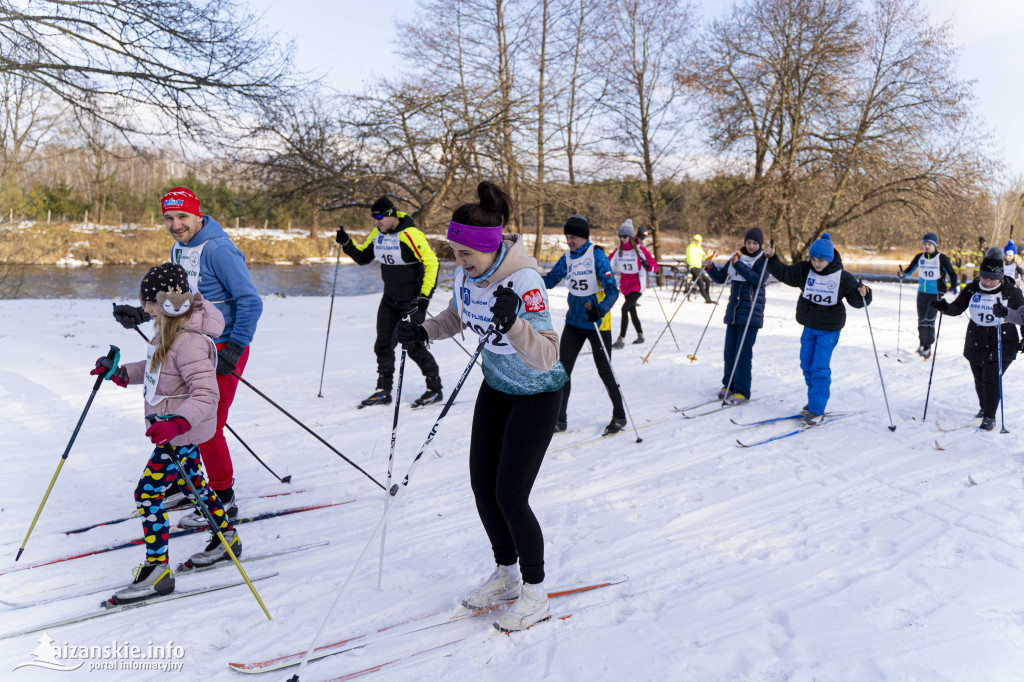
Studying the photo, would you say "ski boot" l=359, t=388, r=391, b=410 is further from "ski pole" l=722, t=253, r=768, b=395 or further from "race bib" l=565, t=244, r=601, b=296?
"ski pole" l=722, t=253, r=768, b=395

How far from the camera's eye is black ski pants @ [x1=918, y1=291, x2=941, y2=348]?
29.9ft

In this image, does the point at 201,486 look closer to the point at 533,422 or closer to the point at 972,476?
the point at 533,422

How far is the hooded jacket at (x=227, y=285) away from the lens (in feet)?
11.6

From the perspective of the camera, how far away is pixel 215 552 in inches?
126

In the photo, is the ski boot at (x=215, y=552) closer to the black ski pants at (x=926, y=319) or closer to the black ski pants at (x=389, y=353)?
the black ski pants at (x=389, y=353)

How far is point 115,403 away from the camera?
5.80 metres

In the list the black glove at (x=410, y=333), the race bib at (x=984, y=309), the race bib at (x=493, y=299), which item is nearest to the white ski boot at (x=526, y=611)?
the race bib at (x=493, y=299)

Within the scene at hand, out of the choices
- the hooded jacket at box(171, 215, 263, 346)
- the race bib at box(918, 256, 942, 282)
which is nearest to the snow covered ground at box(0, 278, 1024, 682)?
the hooded jacket at box(171, 215, 263, 346)

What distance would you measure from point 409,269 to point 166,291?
3.32 metres

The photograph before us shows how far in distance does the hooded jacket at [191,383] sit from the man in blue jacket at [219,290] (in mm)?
487

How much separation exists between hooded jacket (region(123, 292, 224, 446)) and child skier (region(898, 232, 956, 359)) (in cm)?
957

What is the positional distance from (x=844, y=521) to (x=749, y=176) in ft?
62.2

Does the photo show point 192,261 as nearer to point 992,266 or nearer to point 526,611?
point 526,611

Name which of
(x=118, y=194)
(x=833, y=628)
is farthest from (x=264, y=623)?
(x=118, y=194)
